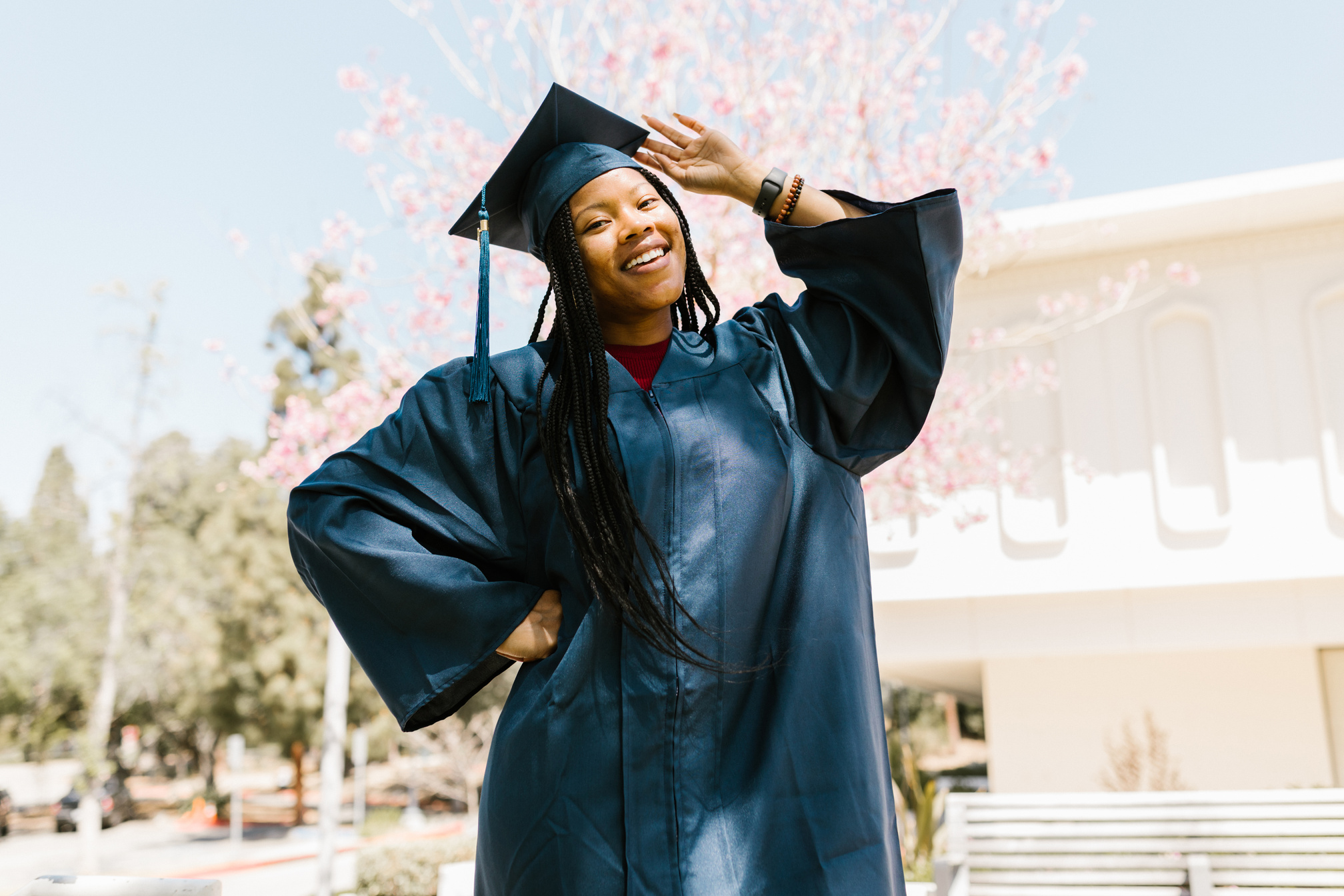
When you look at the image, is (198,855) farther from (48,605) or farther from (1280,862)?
(1280,862)

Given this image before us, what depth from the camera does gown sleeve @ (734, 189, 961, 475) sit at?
1.51 m

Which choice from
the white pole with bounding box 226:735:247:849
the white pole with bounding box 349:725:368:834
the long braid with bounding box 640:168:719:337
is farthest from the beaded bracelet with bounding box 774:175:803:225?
the white pole with bounding box 349:725:368:834

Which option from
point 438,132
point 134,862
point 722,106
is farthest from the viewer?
point 134,862

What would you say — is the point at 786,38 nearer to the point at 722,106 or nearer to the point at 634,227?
the point at 722,106

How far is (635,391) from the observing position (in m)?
1.51

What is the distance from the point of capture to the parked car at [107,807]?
22.1 metres

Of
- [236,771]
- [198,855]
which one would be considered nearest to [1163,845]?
[236,771]

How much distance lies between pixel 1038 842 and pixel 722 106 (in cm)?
423

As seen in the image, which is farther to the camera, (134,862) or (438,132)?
(134,862)

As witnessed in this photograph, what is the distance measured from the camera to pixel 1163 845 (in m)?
4.39

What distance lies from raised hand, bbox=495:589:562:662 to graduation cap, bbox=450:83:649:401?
33 centimetres

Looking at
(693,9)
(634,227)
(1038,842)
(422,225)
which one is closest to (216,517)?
(422,225)

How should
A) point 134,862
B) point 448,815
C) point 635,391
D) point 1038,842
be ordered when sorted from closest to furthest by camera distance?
point 635,391 → point 1038,842 → point 134,862 → point 448,815

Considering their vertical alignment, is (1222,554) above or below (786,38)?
below
